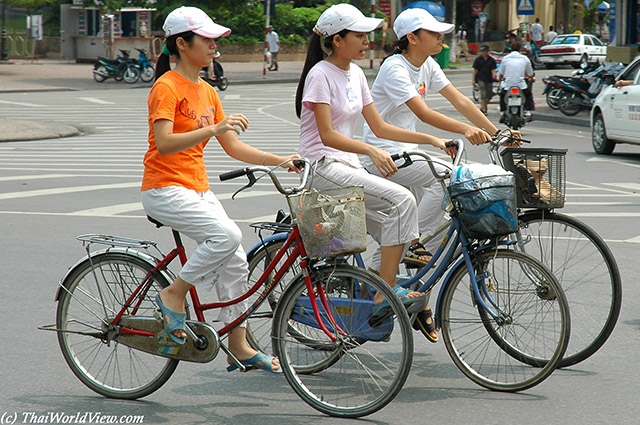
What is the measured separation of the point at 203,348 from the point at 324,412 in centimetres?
62

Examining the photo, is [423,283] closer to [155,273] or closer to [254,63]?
[155,273]

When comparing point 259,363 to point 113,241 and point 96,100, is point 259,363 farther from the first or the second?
point 96,100

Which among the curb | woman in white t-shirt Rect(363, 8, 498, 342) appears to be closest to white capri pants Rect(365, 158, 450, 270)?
woman in white t-shirt Rect(363, 8, 498, 342)

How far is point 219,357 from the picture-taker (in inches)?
205

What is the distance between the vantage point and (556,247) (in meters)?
5.09

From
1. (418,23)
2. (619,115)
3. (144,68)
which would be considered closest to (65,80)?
(144,68)

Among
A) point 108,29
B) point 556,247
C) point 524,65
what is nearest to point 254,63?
point 108,29

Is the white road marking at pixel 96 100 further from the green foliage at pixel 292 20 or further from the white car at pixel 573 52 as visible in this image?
the white car at pixel 573 52

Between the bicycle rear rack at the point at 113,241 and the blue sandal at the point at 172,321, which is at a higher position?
the bicycle rear rack at the point at 113,241

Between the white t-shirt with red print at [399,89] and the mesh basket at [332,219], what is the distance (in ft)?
3.75

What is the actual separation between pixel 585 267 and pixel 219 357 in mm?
2017

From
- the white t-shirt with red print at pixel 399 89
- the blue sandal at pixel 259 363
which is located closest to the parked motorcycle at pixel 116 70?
the white t-shirt with red print at pixel 399 89

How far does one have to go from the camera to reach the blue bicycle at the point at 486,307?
14.2 ft

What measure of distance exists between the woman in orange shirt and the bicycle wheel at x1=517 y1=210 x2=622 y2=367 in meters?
1.37
